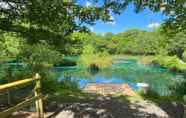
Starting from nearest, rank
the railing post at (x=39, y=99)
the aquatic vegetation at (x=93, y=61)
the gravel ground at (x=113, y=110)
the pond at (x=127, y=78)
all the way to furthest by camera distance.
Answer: the railing post at (x=39, y=99) → the gravel ground at (x=113, y=110) → the pond at (x=127, y=78) → the aquatic vegetation at (x=93, y=61)

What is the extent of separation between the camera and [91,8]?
22.7ft

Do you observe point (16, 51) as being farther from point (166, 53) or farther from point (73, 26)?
point (166, 53)

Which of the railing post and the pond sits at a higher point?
the railing post

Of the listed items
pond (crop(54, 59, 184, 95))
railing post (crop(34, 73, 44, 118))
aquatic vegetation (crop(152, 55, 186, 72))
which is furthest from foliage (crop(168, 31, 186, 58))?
railing post (crop(34, 73, 44, 118))

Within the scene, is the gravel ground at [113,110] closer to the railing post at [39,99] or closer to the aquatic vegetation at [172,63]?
the railing post at [39,99]

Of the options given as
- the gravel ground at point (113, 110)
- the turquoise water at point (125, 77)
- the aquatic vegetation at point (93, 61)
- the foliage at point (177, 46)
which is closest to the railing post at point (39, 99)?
the gravel ground at point (113, 110)

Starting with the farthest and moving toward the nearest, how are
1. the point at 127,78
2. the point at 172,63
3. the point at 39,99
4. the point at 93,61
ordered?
the point at 172,63
the point at 93,61
the point at 127,78
the point at 39,99

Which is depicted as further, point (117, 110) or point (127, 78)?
point (127, 78)

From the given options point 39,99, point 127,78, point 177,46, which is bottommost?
point 127,78

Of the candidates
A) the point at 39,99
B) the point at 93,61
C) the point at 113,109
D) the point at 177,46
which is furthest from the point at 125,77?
the point at 39,99

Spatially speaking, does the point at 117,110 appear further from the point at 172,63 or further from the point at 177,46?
the point at 177,46

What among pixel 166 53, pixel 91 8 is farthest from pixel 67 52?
pixel 166 53

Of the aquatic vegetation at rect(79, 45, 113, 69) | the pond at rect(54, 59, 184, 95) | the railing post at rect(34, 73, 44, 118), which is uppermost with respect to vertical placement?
the railing post at rect(34, 73, 44, 118)

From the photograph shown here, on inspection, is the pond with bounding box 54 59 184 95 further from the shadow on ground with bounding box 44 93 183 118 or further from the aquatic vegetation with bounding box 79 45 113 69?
the shadow on ground with bounding box 44 93 183 118
